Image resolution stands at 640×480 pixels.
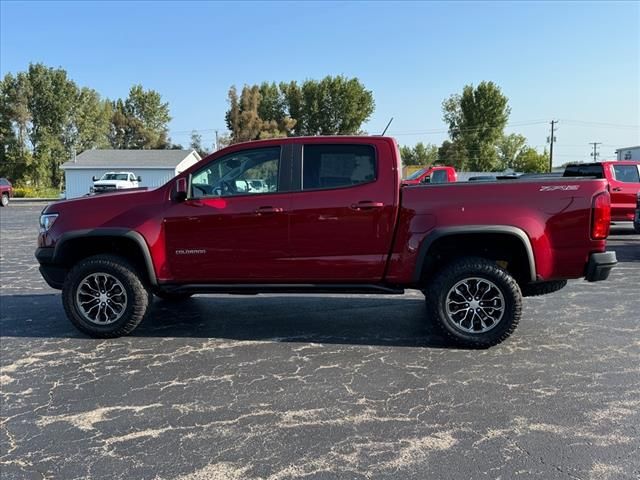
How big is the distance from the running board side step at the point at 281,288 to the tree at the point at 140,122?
78.7 meters

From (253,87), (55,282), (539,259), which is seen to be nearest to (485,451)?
Answer: (539,259)

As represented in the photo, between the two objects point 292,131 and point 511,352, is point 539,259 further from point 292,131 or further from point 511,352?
point 292,131

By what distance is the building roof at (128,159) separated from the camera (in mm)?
46406

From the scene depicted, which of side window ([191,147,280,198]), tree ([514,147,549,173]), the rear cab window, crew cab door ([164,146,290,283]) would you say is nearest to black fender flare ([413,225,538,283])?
crew cab door ([164,146,290,283])

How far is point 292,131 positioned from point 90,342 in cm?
6797

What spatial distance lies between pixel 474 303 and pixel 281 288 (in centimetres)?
184

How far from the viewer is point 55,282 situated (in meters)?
5.36

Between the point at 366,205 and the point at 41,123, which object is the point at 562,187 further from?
the point at 41,123

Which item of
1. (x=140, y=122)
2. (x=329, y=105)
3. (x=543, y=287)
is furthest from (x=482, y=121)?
(x=543, y=287)

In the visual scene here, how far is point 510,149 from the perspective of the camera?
73750 millimetres

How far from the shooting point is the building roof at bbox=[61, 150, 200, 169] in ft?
152

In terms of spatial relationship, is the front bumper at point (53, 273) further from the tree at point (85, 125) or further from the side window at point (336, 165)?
the tree at point (85, 125)

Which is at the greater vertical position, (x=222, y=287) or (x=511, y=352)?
(x=222, y=287)

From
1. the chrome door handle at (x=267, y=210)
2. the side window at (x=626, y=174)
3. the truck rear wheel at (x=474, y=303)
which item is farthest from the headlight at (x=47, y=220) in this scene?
the side window at (x=626, y=174)
